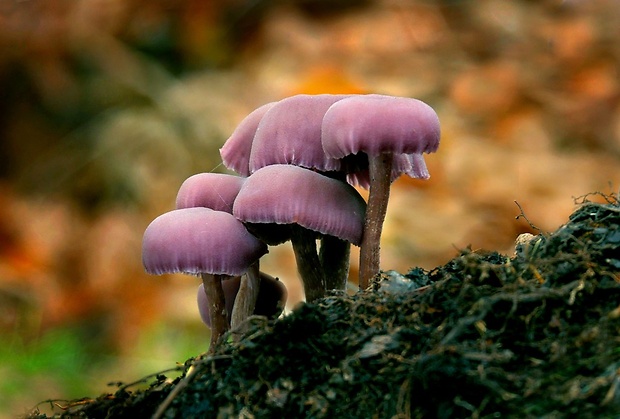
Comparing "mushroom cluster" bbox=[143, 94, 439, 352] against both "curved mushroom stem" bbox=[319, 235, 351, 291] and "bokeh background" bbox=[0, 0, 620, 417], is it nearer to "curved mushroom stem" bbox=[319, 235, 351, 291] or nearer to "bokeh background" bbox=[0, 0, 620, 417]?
"curved mushroom stem" bbox=[319, 235, 351, 291]

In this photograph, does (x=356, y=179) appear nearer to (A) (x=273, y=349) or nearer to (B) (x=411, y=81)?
(A) (x=273, y=349)

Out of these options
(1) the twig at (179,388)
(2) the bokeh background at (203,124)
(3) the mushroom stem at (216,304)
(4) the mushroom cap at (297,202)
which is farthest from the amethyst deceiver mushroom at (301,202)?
(2) the bokeh background at (203,124)

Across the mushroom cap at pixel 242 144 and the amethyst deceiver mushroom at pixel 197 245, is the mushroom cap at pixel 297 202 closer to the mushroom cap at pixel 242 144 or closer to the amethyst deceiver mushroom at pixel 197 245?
the amethyst deceiver mushroom at pixel 197 245

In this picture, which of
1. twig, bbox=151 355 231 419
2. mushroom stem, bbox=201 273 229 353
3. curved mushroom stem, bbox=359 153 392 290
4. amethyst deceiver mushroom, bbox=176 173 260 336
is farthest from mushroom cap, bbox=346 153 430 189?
twig, bbox=151 355 231 419

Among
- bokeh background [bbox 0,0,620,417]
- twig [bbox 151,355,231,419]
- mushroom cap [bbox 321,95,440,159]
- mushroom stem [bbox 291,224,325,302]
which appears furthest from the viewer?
bokeh background [bbox 0,0,620,417]

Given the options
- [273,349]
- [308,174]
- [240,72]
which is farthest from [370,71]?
[273,349]

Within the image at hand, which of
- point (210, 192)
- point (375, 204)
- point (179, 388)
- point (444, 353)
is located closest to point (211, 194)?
point (210, 192)

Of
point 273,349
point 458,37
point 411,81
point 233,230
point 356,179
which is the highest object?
point 458,37
